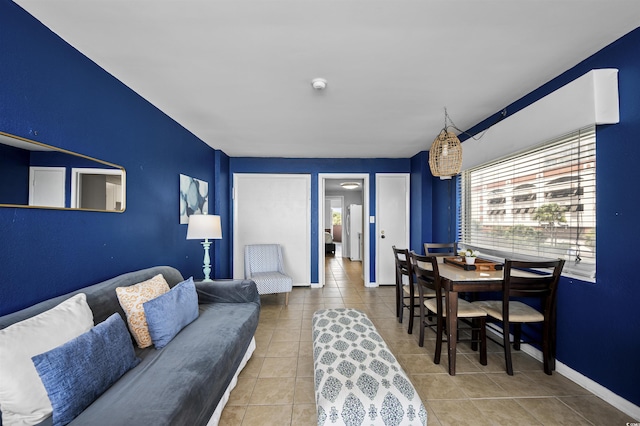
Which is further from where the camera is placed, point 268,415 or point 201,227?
point 201,227

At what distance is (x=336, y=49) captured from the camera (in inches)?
70.7

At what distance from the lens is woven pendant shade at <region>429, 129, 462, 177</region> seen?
94.7 inches

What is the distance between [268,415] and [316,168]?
12.5ft

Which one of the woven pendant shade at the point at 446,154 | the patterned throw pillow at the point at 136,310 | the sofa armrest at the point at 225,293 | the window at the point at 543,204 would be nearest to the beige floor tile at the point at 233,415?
the patterned throw pillow at the point at 136,310

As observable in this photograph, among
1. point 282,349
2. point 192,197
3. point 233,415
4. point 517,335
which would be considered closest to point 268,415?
point 233,415

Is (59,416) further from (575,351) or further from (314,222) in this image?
(314,222)

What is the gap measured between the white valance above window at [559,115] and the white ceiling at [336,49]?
0.21m

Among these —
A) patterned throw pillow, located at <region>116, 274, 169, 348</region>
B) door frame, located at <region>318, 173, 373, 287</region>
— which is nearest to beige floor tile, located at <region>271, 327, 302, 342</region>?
patterned throw pillow, located at <region>116, 274, 169, 348</region>

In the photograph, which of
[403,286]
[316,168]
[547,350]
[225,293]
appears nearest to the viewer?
[547,350]

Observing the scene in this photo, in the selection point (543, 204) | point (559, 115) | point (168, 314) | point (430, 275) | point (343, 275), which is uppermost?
point (559, 115)

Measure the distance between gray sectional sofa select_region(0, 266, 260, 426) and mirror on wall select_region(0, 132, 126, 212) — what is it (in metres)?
0.56

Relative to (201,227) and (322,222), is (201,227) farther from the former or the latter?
(322,222)

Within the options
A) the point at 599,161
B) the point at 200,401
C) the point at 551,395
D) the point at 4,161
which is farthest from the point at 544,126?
the point at 4,161

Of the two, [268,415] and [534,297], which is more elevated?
[534,297]
